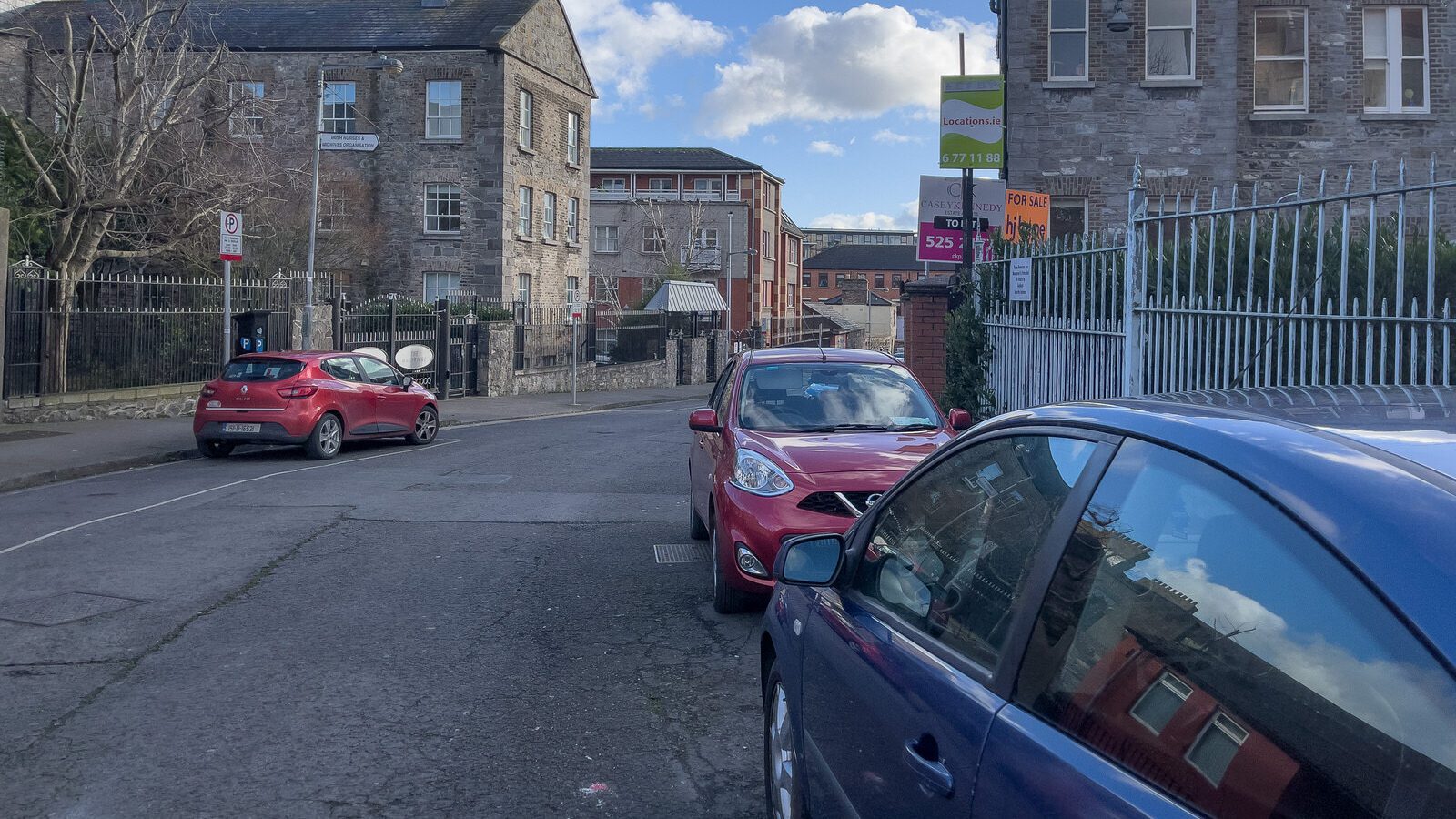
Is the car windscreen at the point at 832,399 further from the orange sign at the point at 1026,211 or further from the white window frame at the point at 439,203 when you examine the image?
the white window frame at the point at 439,203

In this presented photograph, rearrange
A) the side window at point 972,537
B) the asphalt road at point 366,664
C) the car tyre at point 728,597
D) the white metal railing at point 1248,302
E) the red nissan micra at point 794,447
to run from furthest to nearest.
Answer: the car tyre at point 728,597 → the red nissan micra at point 794,447 → the white metal railing at point 1248,302 → the asphalt road at point 366,664 → the side window at point 972,537

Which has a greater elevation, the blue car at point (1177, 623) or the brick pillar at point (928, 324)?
the brick pillar at point (928, 324)

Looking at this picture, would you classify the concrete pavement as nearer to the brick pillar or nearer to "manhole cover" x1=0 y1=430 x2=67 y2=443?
"manhole cover" x1=0 y1=430 x2=67 y2=443

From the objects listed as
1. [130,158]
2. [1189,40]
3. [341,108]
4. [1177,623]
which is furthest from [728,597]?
[341,108]

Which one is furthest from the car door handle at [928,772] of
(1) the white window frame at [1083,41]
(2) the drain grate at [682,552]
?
(1) the white window frame at [1083,41]

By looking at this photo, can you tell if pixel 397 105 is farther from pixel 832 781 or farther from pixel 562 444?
pixel 832 781

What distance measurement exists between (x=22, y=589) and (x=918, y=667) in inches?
290

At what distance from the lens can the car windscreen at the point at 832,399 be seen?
864cm

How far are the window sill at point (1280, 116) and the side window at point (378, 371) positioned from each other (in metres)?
14.9

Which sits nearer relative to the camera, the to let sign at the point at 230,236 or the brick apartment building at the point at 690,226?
the to let sign at the point at 230,236

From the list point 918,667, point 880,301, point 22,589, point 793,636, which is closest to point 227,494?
point 22,589

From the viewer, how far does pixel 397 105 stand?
130ft

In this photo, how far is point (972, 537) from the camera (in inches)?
116

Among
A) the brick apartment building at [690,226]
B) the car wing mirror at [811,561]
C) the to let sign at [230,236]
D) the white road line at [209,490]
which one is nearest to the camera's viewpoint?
the car wing mirror at [811,561]
